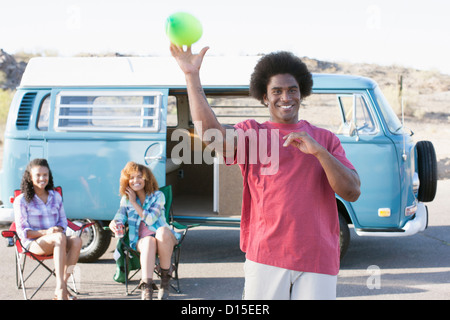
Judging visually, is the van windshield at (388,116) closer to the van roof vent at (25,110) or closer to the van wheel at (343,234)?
the van wheel at (343,234)

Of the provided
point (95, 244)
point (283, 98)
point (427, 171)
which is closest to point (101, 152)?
point (95, 244)

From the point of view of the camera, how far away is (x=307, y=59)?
40.8 m

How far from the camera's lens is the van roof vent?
6695 mm

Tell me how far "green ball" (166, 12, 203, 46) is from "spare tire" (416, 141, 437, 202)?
190 inches

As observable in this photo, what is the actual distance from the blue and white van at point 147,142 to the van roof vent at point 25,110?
0.04ft

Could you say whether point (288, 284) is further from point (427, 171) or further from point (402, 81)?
point (402, 81)

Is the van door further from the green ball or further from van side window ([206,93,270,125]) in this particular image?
the green ball

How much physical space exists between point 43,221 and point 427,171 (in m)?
4.26

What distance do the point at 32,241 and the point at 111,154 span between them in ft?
5.14

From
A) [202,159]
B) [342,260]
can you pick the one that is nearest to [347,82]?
[342,260]

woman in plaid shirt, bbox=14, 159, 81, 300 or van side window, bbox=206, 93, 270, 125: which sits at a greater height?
van side window, bbox=206, 93, 270, 125

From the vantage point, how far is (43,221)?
17.7 feet

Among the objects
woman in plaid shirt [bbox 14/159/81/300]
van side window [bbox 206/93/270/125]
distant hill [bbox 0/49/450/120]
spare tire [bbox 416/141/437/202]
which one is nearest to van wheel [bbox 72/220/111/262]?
woman in plaid shirt [bbox 14/159/81/300]

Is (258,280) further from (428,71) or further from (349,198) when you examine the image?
(428,71)
